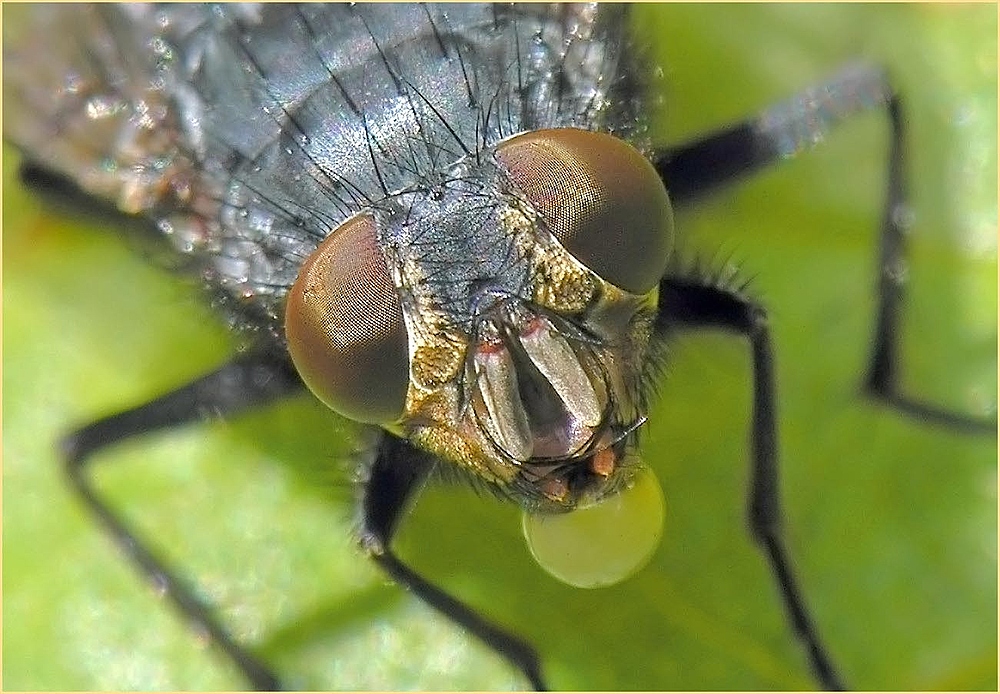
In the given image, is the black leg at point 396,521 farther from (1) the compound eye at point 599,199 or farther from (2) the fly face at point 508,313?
(1) the compound eye at point 599,199

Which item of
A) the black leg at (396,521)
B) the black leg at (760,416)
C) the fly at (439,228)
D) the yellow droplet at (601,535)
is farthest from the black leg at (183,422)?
the black leg at (760,416)

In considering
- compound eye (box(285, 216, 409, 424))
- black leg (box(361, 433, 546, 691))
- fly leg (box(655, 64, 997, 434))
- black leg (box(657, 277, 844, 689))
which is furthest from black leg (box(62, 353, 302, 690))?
fly leg (box(655, 64, 997, 434))

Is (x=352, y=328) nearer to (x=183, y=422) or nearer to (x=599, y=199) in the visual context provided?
(x=599, y=199)

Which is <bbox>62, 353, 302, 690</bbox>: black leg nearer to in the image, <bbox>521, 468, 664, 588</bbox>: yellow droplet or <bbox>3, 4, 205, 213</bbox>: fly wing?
<bbox>3, 4, 205, 213</bbox>: fly wing

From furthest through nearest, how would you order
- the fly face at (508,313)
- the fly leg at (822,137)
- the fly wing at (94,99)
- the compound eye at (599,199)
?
the fly wing at (94,99) → the fly leg at (822,137) → the compound eye at (599,199) → the fly face at (508,313)

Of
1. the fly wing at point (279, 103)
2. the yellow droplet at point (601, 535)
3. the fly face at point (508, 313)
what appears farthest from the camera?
the fly wing at point (279, 103)

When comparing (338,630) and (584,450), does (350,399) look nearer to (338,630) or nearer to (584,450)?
(584,450)
